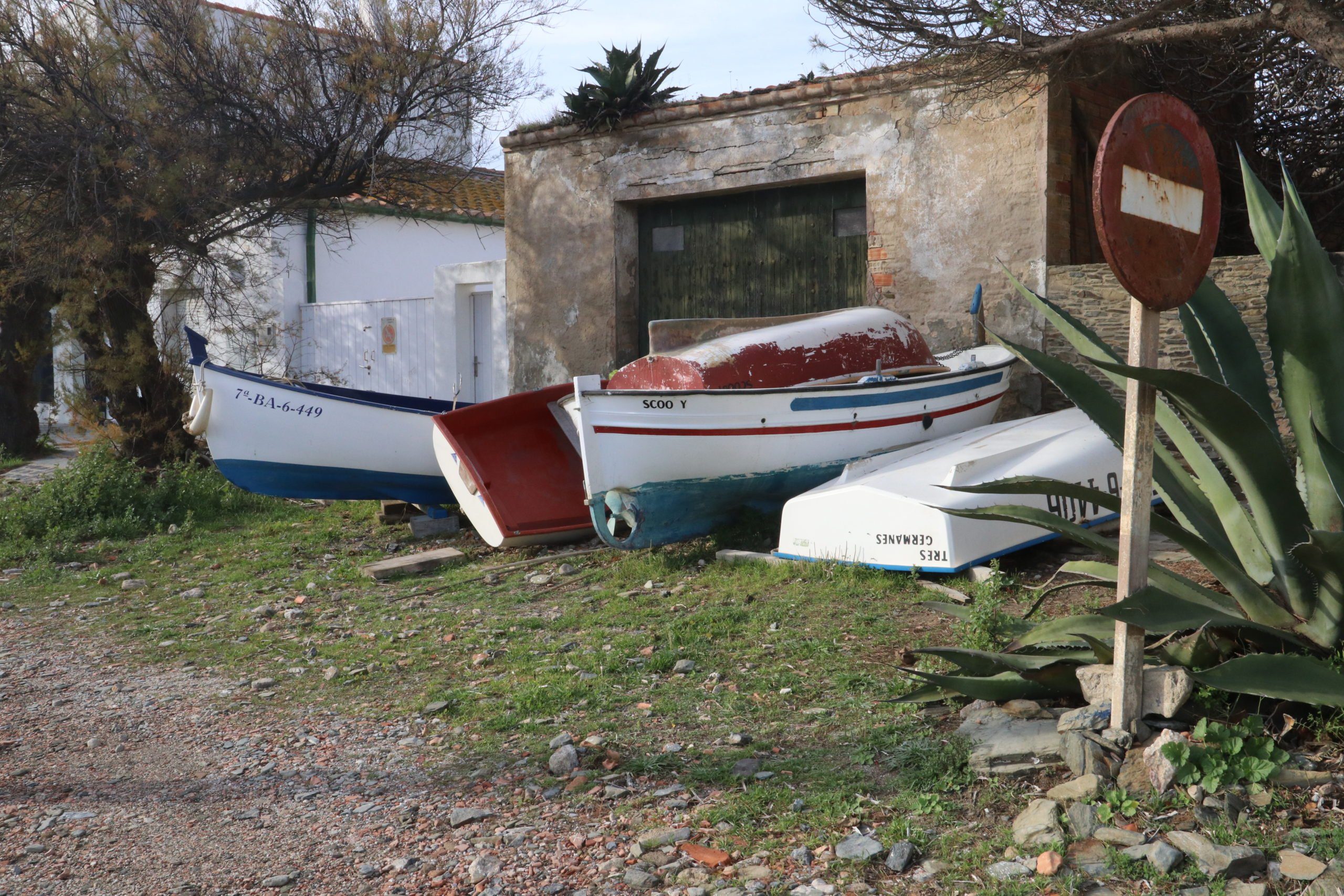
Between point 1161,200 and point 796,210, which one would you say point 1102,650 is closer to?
point 1161,200

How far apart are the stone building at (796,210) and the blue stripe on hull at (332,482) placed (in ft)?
8.24

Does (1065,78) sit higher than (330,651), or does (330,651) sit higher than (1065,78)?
(1065,78)

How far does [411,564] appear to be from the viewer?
7219 mm

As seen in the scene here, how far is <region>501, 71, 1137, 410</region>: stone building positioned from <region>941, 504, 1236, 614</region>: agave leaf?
4993 mm

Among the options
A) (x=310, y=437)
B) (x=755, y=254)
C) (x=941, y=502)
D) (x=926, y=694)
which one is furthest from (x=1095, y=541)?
(x=755, y=254)

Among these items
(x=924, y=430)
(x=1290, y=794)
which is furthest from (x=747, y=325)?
(x=1290, y=794)

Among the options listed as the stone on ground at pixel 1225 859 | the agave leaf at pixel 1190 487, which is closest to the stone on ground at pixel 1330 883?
the stone on ground at pixel 1225 859

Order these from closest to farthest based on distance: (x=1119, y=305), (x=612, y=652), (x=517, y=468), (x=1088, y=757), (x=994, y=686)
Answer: (x=1088, y=757), (x=994, y=686), (x=612, y=652), (x=1119, y=305), (x=517, y=468)

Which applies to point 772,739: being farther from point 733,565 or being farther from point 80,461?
point 80,461

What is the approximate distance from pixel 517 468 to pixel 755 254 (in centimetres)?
332

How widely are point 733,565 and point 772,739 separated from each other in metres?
2.70

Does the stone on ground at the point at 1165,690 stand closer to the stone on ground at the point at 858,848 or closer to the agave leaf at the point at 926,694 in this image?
the agave leaf at the point at 926,694

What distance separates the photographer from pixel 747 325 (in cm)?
775

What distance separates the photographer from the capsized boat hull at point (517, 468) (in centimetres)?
741
